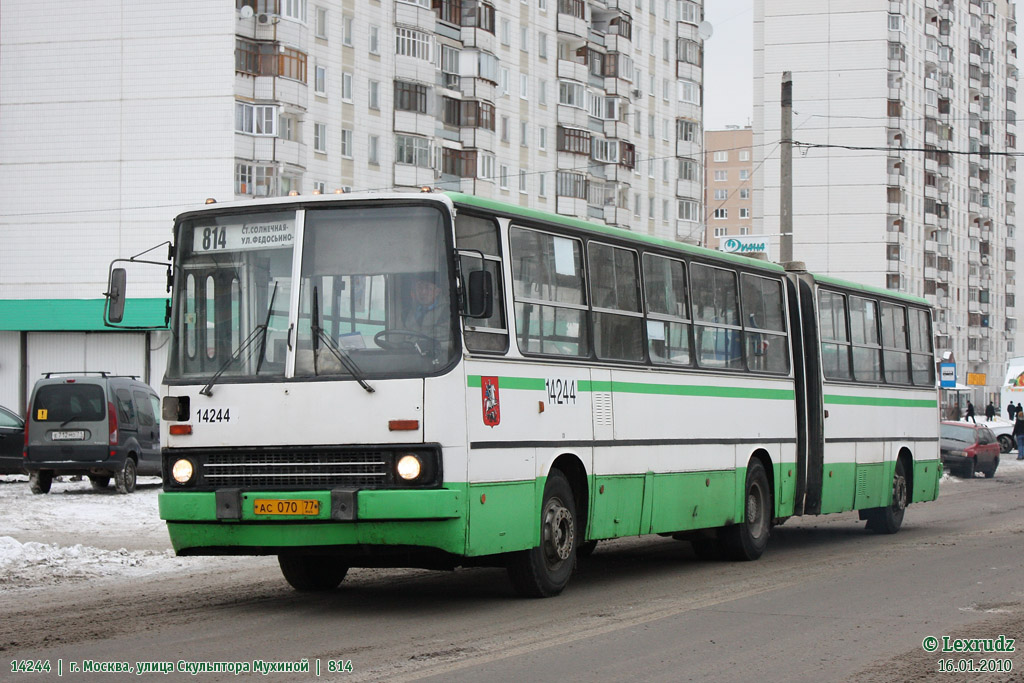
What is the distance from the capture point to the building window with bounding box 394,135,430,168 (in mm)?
61562

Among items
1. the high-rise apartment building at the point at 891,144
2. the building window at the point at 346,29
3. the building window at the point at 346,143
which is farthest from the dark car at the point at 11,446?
the high-rise apartment building at the point at 891,144

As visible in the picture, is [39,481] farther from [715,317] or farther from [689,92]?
[689,92]

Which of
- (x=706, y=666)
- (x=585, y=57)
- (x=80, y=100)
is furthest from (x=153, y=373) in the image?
(x=706, y=666)

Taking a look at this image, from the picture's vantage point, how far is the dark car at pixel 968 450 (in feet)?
137

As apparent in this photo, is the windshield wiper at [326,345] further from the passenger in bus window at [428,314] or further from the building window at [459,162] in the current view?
the building window at [459,162]

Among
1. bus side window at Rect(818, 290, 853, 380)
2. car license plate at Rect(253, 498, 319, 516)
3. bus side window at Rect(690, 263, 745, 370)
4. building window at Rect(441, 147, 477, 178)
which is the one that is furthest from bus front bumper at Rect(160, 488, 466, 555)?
building window at Rect(441, 147, 477, 178)

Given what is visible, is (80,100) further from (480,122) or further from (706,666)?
(706,666)

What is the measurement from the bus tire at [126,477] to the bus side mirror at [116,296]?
1587cm

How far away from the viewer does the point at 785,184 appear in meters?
31.7

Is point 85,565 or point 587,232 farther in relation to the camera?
point 85,565

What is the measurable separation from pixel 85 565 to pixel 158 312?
3711cm

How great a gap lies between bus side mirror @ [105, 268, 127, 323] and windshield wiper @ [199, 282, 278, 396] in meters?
0.86

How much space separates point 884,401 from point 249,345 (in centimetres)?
1130

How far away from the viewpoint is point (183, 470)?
11.5m
